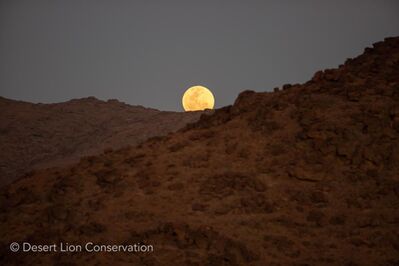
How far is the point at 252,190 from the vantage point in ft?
32.5

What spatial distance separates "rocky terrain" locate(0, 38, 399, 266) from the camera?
809 centimetres

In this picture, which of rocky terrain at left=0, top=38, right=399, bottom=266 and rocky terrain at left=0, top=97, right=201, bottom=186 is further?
rocky terrain at left=0, top=97, right=201, bottom=186

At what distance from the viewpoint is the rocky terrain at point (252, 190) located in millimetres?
8086

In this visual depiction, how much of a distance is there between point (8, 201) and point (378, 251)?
808 centimetres

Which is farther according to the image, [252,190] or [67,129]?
[67,129]

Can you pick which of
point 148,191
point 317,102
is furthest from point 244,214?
point 317,102

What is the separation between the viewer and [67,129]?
99.1 feet

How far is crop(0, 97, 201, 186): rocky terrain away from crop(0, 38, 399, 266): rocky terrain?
38.2 feet

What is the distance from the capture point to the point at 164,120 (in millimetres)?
28844

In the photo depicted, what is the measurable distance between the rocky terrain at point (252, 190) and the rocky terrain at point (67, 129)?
38.2 ft

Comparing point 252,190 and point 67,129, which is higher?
point 67,129

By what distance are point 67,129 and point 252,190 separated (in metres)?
22.5

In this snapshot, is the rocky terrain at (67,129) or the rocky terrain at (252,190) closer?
the rocky terrain at (252,190)

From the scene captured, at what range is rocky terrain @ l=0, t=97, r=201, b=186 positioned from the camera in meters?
25.3
